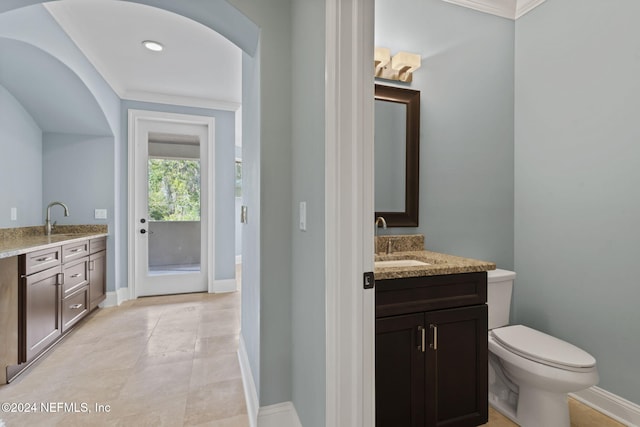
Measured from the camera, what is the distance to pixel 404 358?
4.64 ft

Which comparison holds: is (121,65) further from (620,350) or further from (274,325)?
(620,350)

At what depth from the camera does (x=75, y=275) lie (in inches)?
114

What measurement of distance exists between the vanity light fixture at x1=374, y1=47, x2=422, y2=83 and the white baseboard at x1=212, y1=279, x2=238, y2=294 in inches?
133

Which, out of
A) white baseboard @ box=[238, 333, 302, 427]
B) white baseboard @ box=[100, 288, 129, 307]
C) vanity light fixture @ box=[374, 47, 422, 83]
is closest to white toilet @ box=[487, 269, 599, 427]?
white baseboard @ box=[238, 333, 302, 427]

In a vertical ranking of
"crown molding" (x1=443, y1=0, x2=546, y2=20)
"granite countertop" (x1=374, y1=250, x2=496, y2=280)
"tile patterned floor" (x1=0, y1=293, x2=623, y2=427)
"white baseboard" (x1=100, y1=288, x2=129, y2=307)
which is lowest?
"tile patterned floor" (x1=0, y1=293, x2=623, y2=427)

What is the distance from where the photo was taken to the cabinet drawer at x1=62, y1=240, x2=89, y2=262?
105 inches

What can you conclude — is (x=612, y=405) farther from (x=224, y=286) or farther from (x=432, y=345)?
(x=224, y=286)

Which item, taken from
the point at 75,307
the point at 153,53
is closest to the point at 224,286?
the point at 75,307

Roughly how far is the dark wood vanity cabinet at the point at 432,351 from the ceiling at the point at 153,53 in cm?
265

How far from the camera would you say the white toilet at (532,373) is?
145 centimetres

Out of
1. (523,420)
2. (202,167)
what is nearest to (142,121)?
(202,167)

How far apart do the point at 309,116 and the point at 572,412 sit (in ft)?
7.54

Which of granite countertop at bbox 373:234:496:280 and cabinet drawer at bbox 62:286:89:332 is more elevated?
granite countertop at bbox 373:234:496:280

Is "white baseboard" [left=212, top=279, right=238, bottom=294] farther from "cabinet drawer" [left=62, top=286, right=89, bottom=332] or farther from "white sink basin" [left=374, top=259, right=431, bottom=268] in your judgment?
"white sink basin" [left=374, top=259, right=431, bottom=268]
